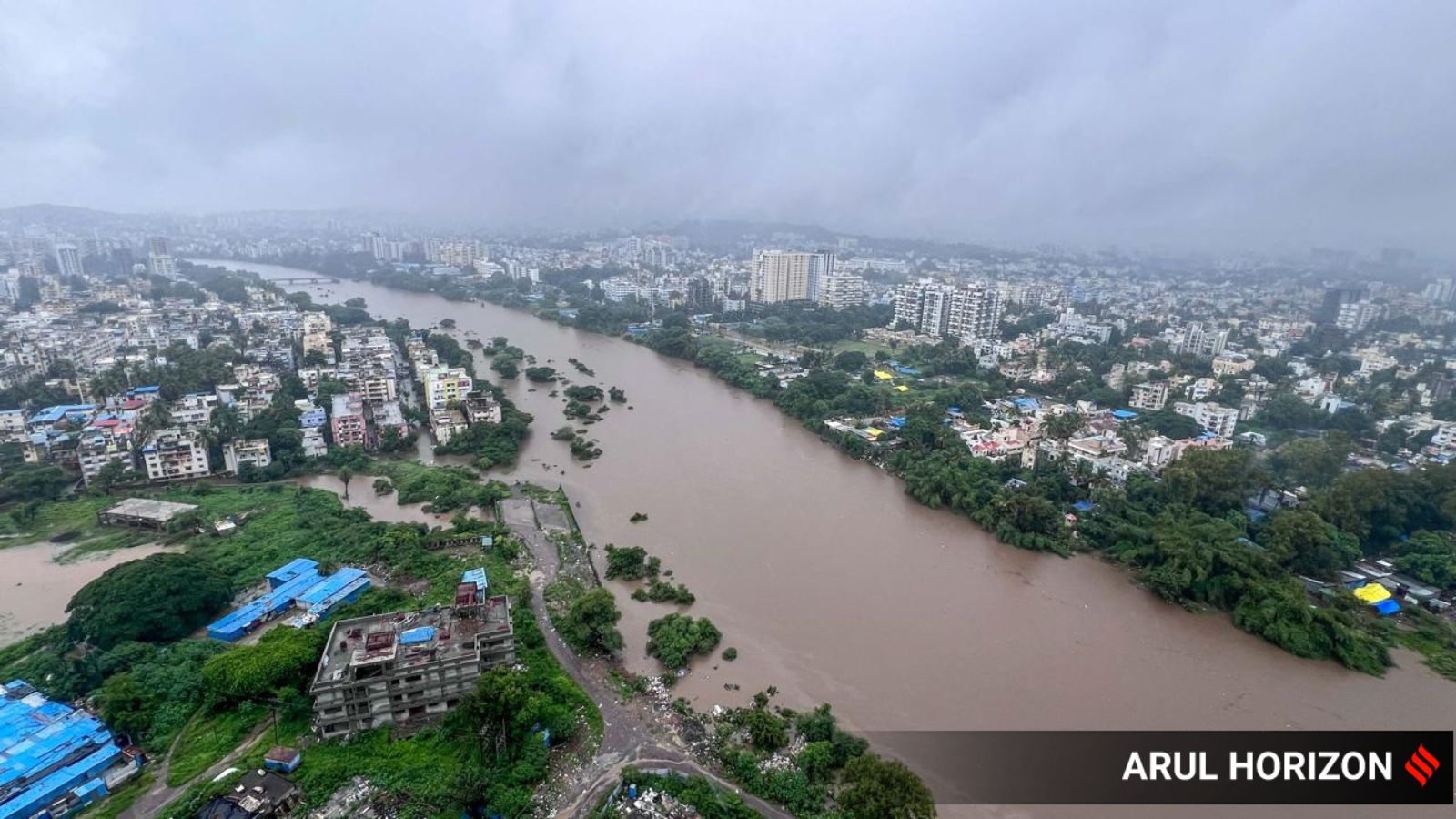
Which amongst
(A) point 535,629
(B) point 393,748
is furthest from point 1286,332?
(B) point 393,748

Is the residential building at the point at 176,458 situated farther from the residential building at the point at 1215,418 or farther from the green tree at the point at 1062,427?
the residential building at the point at 1215,418

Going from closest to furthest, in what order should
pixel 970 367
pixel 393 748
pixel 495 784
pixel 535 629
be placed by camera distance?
pixel 495 784 → pixel 393 748 → pixel 535 629 → pixel 970 367

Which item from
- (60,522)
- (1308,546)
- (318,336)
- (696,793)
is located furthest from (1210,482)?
(318,336)

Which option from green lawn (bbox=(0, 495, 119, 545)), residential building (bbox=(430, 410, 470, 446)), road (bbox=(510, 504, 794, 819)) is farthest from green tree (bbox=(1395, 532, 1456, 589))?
green lawn (bbox=(0, 495, 119, 545))

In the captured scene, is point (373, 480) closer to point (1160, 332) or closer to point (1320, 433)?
point (1320, 433)

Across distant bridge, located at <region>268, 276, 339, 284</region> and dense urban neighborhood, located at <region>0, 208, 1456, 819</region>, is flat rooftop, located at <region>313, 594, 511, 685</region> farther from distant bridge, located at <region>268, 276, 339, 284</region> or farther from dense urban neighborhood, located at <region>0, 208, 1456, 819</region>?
distant bridge, located at <region>268, 276, 339, 284</region>

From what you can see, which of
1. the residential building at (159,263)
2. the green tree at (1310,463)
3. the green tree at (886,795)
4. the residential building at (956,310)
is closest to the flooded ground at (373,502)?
the green tree at (886,795)

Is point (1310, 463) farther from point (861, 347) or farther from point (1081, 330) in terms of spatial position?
point (1081, 330)
